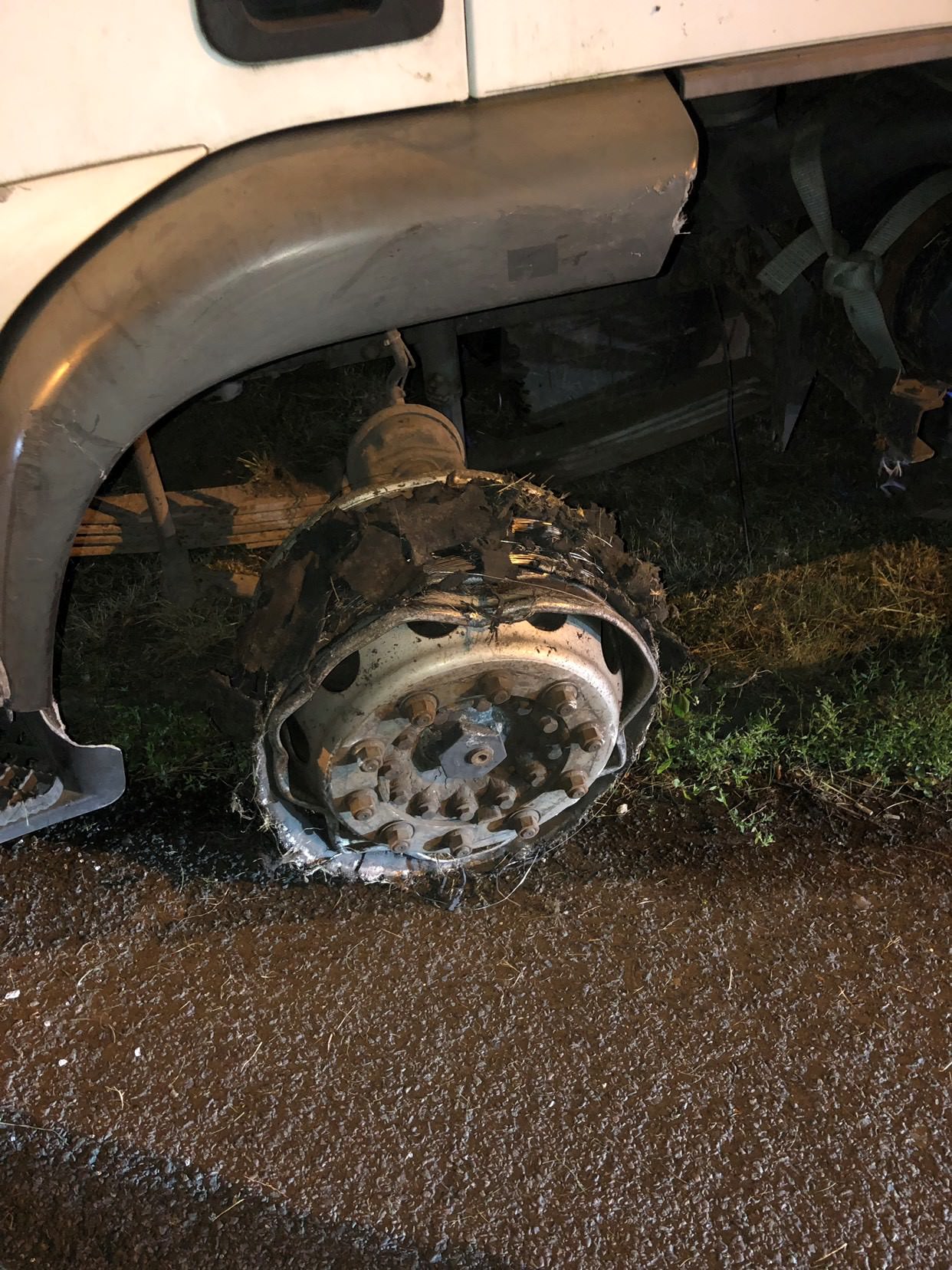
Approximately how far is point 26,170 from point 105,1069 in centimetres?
177

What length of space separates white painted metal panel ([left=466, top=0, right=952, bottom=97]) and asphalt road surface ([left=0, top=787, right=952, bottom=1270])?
171 centimetres

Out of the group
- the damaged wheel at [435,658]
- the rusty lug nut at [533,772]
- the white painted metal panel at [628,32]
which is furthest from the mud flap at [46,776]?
the white painted metal panel at [628,32]

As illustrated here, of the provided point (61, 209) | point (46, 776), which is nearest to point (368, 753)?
point (46, 776)

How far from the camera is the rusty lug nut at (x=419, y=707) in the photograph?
5.75 ft

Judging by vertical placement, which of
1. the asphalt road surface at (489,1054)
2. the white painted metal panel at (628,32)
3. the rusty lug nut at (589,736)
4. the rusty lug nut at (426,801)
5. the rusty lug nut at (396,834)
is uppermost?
the white painted metal panel at (628,32)

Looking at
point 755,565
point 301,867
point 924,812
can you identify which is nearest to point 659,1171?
point 301,867

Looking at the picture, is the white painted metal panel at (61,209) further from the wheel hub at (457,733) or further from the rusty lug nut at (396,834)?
the rusty lug nut at (396,834)

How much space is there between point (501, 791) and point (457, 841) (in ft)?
0.56

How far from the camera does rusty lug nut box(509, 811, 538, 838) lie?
2061 mm

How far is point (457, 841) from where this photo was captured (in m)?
2.08

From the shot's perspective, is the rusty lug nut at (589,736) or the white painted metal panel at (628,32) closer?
the white painted metal panel at (628,32)

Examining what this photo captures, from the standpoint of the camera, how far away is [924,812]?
2.54m

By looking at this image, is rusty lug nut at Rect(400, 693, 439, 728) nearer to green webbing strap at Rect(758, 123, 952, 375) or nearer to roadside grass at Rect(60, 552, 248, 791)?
roadside grass at Rect(60, 552, 248, 791)

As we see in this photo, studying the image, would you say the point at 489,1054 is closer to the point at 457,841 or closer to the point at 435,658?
the point at 457,841
